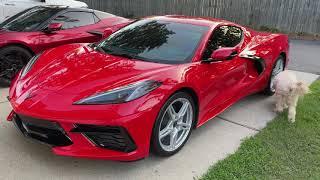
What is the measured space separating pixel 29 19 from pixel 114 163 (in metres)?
3.95

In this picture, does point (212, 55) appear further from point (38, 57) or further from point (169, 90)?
point (38, 57)

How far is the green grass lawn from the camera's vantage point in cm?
342

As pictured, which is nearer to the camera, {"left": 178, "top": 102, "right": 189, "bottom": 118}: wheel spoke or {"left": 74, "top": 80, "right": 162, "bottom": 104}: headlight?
{"left": 74, "top": 80, "right": 162, "bottom": 104}: headlight

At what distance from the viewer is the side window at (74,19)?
649 centimetres

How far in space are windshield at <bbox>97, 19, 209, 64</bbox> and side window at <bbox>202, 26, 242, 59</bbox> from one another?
0.48ft

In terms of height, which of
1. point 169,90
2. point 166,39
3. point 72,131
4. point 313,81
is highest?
point 166,39

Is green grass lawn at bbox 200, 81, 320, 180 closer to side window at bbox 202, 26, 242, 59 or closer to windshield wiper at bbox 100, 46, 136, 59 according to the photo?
side window at bbox 202, 26, 242, 59

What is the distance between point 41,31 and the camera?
607 centimetres

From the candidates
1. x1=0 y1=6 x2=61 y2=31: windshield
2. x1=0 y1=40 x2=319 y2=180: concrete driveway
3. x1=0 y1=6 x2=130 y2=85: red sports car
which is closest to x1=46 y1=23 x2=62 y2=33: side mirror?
x1=0 y1=6 x2=130 y2=85: red sports car

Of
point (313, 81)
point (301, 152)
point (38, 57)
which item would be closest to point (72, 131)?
point (38, 57)

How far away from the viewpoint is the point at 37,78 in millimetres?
3541

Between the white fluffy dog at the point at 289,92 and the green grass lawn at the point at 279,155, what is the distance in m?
0.18

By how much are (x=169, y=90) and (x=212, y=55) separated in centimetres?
83

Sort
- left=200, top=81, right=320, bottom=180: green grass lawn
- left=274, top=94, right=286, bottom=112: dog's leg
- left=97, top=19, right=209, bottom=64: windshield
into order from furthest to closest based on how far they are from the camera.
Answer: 1. left=274, top=94, right=286, bottom=112: dog's leg
2. left=97, top=19, right=209, bottom=64: windshield
3. left=200, top=81, right=320, bottom=180: green grass lawn
